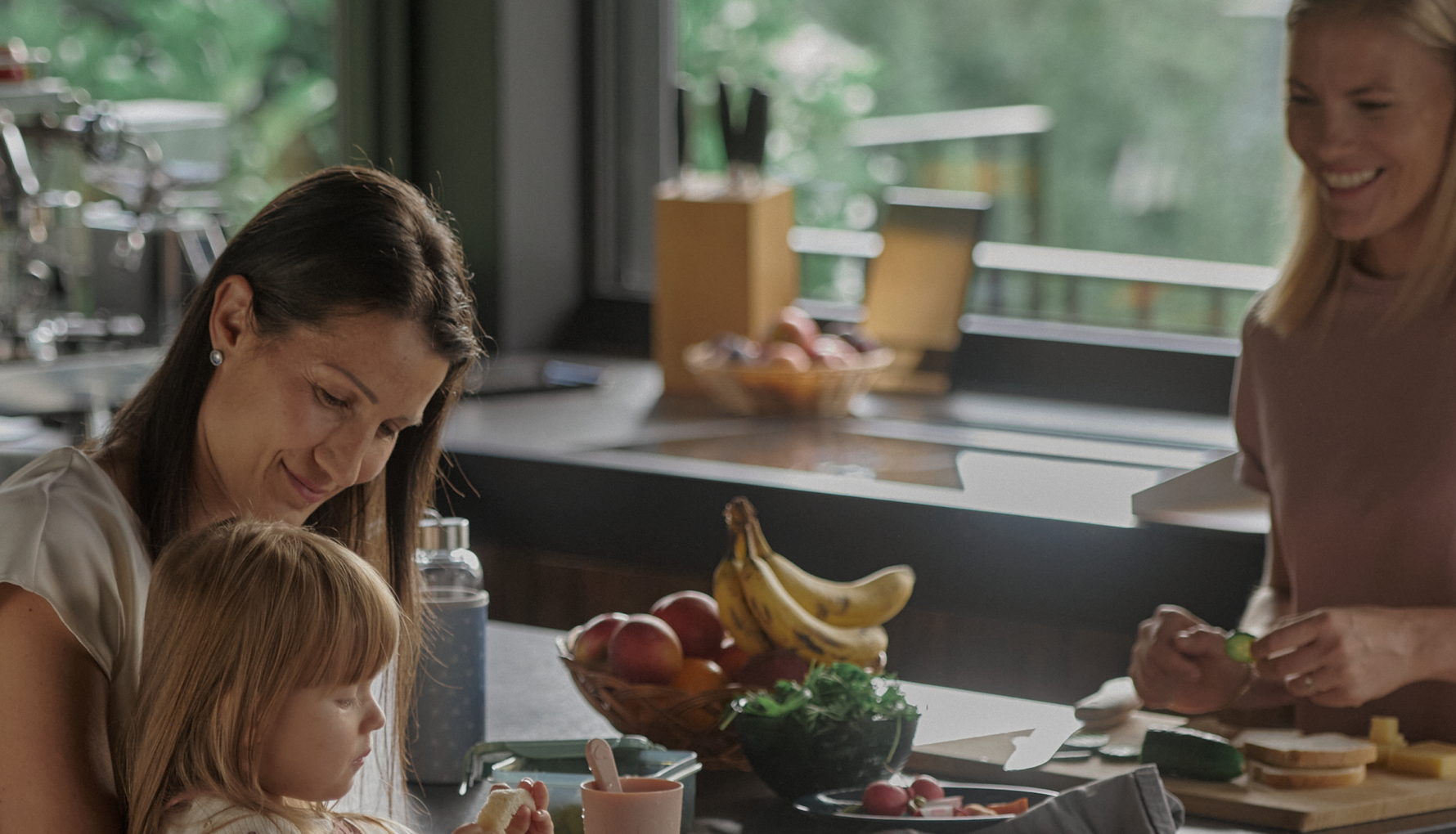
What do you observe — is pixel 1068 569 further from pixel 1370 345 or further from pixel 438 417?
pixel 438 417

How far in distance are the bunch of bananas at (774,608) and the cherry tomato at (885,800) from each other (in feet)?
0.75

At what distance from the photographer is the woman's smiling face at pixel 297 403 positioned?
1272 mm

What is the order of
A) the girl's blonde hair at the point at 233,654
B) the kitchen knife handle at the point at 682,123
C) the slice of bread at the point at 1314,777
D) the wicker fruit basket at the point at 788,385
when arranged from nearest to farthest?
1. the girl's blonde hair at the point at 233,654
2. the slice of bread at the point at 1314,777
3. the wicker fruit basket at the point at 788,385
4. the kitchen knife handle at the point at 682,123

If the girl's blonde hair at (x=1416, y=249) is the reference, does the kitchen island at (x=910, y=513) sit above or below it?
below

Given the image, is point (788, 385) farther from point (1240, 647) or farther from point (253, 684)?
point (253, 684)

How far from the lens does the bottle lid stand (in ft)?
5.07

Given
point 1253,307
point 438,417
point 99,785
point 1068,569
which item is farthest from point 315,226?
point 1068,569

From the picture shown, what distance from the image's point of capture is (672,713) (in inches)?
58.9

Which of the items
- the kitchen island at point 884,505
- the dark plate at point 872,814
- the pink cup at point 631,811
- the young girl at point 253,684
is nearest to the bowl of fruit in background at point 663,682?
the dark plate at point 872,814

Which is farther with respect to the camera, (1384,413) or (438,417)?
(1384,413)

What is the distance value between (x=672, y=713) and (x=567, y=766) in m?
0.12

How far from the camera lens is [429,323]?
4.31 feet

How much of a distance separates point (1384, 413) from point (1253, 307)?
21 cm

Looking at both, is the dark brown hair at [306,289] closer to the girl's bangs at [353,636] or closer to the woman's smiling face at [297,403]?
the woman's smiling face at [297,403]
